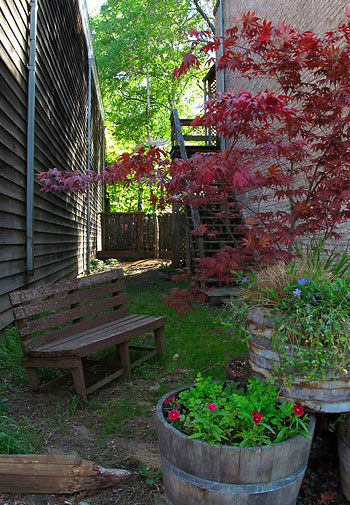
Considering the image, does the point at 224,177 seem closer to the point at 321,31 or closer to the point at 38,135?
the point at 38,135

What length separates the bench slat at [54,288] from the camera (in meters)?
2.77

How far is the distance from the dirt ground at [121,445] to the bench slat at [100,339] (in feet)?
1.25

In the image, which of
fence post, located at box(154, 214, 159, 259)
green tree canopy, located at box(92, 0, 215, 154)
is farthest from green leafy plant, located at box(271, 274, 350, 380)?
green tree canopy, located at box(92, 0, 215, 154)

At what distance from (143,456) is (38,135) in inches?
174

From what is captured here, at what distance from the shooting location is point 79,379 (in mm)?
2838

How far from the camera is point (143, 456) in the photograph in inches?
89.0

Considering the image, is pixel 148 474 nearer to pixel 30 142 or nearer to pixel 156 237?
pixel 30 142

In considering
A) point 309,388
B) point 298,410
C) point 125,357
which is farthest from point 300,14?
point 298,410

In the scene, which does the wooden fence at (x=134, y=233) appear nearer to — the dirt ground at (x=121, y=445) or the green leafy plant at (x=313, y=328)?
the dirt ground at (x=121, y=445)

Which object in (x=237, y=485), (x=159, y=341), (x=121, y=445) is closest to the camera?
(x=237, y=485)

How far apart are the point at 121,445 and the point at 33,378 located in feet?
3.24

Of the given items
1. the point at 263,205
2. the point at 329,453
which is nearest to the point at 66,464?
the point at 329,453

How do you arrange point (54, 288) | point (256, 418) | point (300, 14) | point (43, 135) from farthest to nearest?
1. point (300, 14)
2. point (43, 135)
3. point (54, 288)
4. point (256, 418)

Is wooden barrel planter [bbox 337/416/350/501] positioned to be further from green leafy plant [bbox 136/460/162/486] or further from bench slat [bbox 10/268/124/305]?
bench slat [bbox 10/268/124/305]
